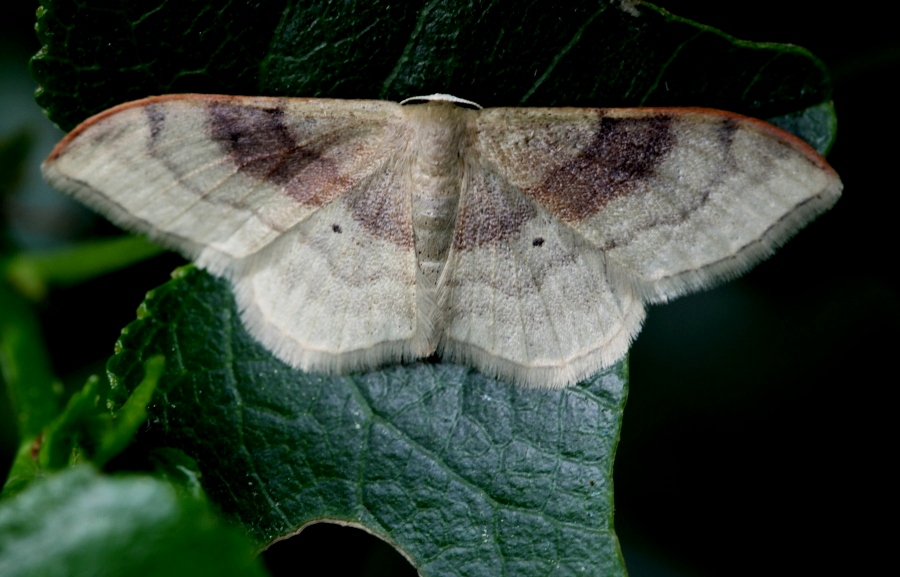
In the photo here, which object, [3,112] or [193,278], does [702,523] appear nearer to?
[193,278]

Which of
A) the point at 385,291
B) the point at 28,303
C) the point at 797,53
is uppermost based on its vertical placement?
the point at 797,53

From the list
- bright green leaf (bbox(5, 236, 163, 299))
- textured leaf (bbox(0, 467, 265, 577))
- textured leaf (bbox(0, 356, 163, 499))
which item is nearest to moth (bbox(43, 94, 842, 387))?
bright green leaf (bbox(5, 236, 163, 299))

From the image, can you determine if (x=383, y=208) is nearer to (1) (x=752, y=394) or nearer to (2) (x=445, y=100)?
(2) (x=445, y=100)

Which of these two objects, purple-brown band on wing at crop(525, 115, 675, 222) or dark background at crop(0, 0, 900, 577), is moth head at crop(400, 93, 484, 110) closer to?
purple-brown band on wing at crop(525, 115, 675, 222)

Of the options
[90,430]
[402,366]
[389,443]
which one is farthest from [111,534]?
[402,366]

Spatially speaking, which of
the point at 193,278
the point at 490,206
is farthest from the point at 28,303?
the point at 490,206

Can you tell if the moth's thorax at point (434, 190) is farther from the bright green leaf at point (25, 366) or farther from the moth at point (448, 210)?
the bright green leaf at point (25, 366)
